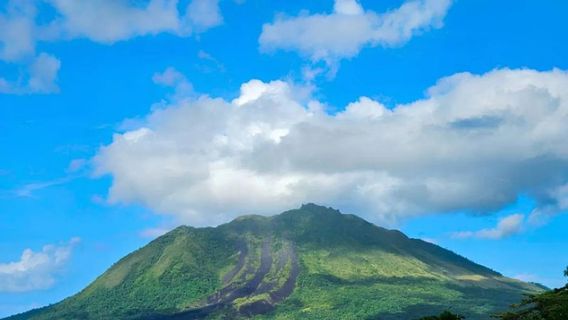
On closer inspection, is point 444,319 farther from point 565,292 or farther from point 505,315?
point 565,292

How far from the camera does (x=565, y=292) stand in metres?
61.6

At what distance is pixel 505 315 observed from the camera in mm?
58406

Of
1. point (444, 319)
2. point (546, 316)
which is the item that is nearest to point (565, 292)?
point (546, 316)

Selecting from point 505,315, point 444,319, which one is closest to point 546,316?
point 505,315

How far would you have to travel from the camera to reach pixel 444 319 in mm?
55156

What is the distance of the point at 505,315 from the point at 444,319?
287 inches

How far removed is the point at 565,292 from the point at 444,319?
15035 mm

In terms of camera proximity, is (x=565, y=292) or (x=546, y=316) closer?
(x=546, y=316)

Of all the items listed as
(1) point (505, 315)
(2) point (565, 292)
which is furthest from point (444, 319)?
(2) point (565, 292)

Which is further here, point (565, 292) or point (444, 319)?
point (565, 292)

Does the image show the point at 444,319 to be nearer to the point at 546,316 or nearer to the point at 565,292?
the point at 546,316

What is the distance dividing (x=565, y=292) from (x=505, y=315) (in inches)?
309

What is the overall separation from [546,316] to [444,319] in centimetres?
942
